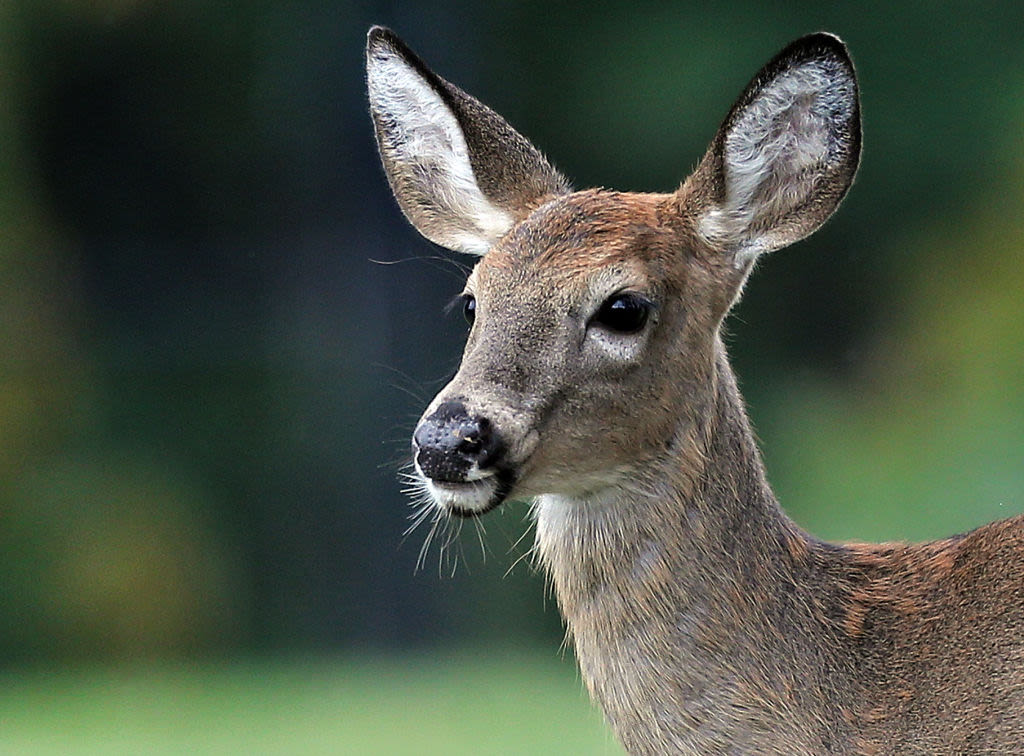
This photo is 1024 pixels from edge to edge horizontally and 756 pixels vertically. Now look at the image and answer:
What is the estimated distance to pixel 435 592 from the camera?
8703 mm

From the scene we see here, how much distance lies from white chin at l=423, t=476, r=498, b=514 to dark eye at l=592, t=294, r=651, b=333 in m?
0.40

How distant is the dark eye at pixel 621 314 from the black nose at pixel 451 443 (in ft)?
1.22

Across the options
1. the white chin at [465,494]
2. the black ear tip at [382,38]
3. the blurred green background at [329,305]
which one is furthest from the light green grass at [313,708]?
the white chin at [465,494]

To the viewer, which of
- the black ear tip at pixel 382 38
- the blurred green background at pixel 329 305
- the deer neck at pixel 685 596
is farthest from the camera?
the blurred green background at pixel 329 305

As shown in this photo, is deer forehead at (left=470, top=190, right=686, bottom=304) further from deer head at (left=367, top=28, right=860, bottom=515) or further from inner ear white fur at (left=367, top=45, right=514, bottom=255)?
inner ear white fur at (left=367, top=45, right=514, bottom=255)

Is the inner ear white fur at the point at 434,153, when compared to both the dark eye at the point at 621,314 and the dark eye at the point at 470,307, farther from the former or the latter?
the dark eye at the point at 621,314

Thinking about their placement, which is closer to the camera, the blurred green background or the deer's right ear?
the deer's right ear

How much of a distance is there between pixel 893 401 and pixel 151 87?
12.9ft

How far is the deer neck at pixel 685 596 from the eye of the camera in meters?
3.46

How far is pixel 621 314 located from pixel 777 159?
1.70 feet

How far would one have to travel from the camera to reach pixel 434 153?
4.20 m

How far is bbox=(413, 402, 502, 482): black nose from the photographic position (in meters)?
3.19

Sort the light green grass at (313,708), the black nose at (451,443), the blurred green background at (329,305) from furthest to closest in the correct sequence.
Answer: the blurred green background at (329,305), the light green grass at (313,708), the black nose at (451,443)

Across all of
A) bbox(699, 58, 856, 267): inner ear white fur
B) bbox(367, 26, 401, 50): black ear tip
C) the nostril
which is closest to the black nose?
the nostril
